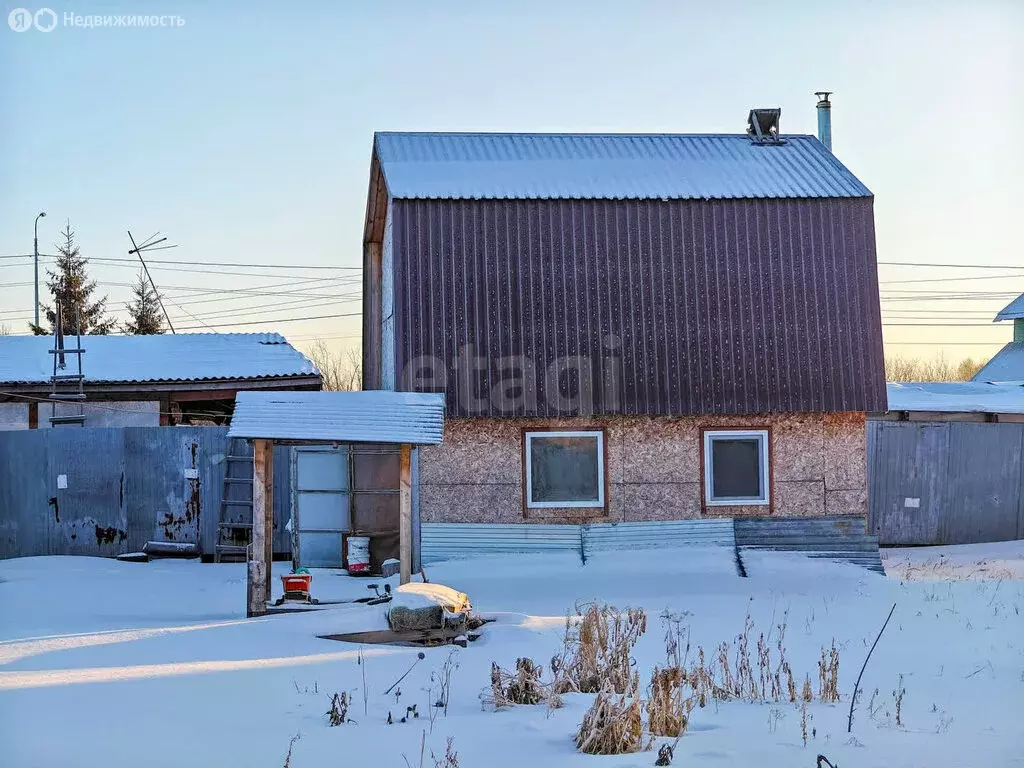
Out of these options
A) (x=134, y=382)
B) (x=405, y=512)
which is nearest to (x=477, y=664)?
(x=405, y=512)

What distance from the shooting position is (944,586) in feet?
59.1

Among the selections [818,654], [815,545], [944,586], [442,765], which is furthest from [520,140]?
[442,765]

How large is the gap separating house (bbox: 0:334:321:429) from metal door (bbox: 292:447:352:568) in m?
6.57

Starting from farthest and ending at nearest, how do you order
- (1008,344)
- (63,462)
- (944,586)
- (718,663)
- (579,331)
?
(1008,344)
(63,462)
(579,331)
(944,586)
(718,663)

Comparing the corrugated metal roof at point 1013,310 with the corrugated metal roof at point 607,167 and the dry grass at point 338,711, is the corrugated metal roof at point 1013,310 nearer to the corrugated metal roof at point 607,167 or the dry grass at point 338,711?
the corrugated metal roof at point 607,167

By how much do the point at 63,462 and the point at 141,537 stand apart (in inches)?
72.5

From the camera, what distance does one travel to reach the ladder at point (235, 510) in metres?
21.5

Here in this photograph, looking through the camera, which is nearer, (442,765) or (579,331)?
(442,765)

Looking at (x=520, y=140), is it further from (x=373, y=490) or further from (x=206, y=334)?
(x=206, y=334)

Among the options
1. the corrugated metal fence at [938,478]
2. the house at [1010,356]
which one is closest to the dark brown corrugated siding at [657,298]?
the corrugated metal fence at [938,478]

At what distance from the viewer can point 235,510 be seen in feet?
71.1

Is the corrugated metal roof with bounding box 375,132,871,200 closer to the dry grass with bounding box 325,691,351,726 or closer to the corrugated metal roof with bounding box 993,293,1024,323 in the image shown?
the dry grass with bounding box 325,691,351,726

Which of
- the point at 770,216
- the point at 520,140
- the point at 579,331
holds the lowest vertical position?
the point at 579,331

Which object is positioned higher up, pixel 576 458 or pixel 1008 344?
pixel 1008 344
